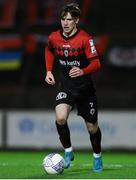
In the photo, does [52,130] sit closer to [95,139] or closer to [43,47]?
[43,47]

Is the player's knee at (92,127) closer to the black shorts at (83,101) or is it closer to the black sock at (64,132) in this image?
the black shorts at (83,101)

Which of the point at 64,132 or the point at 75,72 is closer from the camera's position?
the point at 75,72

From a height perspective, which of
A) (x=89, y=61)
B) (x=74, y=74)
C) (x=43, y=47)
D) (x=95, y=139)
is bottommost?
(x=95, y=139)

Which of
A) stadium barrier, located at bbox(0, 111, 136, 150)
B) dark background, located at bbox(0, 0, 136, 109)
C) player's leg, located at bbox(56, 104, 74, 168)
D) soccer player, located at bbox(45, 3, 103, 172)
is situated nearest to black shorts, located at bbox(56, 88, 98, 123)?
soccer player, located at bbox(45, 3, 103, 172)

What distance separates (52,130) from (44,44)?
437cm

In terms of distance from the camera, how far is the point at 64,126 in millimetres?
9977

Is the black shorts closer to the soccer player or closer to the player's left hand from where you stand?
the soccer player

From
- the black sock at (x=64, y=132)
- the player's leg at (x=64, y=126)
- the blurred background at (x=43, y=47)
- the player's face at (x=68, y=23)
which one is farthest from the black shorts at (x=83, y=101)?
the blurred background at (x=43, y=47)

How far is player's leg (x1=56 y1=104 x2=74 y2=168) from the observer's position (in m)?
9.77

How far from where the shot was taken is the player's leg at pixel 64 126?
9.77 metres

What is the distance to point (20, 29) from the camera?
2284 centimetres

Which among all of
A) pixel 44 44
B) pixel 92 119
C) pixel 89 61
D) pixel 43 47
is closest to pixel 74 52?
pixel 89 61

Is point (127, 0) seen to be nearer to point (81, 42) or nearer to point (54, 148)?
point (54, 148)

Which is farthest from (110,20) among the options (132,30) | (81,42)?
(81,42)
